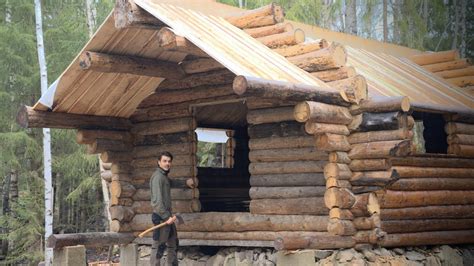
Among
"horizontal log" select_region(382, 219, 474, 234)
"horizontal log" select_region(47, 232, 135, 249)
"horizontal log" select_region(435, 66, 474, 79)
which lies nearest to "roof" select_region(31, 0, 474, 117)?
"horizontal log" select_region(435, 66, 474, 79)

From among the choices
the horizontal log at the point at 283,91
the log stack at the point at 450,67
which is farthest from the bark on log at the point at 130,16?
the log stack at the point at 450,67

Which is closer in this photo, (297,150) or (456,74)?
(297,150)

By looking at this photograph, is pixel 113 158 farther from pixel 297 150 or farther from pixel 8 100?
pixel 8 100

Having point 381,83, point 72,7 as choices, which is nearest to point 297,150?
point 381,83

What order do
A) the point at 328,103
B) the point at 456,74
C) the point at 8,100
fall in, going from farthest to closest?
the point at 8,100 → the point at 456,74 → the point at 328,103

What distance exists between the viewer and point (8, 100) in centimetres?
2167

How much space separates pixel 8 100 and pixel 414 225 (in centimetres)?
1397

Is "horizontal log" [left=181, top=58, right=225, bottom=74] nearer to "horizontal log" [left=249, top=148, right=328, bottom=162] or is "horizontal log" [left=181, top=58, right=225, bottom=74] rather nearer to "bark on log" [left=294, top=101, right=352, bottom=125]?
"horizontal log" [left=249, top=148, right=328, bottom=162]

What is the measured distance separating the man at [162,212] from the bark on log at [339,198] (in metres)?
2.27

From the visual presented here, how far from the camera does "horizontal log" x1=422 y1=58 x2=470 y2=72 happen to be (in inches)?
605

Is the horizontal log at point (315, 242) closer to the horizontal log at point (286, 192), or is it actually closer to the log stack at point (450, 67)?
the horizontal log at point (286, 192)

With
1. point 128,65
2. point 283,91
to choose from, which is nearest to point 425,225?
point 283,91

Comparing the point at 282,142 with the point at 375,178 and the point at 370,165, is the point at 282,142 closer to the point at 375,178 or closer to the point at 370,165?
the point at 370,165

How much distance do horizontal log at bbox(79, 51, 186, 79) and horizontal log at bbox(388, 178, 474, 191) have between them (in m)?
3.89
